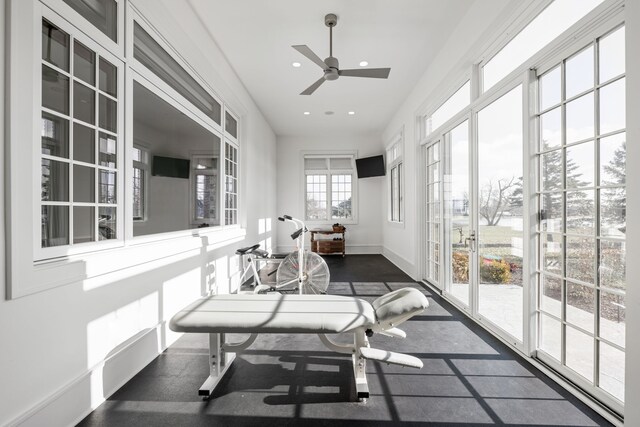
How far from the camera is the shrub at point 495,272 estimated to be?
2762 mm

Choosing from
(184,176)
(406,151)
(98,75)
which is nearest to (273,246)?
(406,151)

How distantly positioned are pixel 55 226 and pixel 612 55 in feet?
11.1

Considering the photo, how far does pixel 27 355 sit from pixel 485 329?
3517 mm

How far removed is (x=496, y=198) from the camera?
2877 mm

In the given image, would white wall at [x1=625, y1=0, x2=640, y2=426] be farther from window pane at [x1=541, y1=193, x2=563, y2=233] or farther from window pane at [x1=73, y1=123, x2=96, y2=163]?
window pane at [x1=73, y1=123, x2=96, y2=163]

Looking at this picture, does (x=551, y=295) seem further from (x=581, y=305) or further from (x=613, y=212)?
(x=613, y=212)

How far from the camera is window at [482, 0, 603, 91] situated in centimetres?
196

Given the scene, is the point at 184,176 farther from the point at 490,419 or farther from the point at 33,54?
the point at 490,419

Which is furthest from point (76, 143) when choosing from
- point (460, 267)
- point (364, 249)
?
point (364, 249)

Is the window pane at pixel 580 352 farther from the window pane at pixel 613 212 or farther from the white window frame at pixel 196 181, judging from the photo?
the white window frame at pixel 196 181

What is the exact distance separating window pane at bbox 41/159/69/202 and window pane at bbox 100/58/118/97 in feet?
2.13

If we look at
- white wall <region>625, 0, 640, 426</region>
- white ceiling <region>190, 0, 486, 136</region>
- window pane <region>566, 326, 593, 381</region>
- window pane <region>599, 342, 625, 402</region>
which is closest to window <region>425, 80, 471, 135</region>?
white ceiling <region>190, 0, 486, 136</region>

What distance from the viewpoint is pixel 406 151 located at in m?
5.64

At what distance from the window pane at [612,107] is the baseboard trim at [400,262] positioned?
3.58 m
